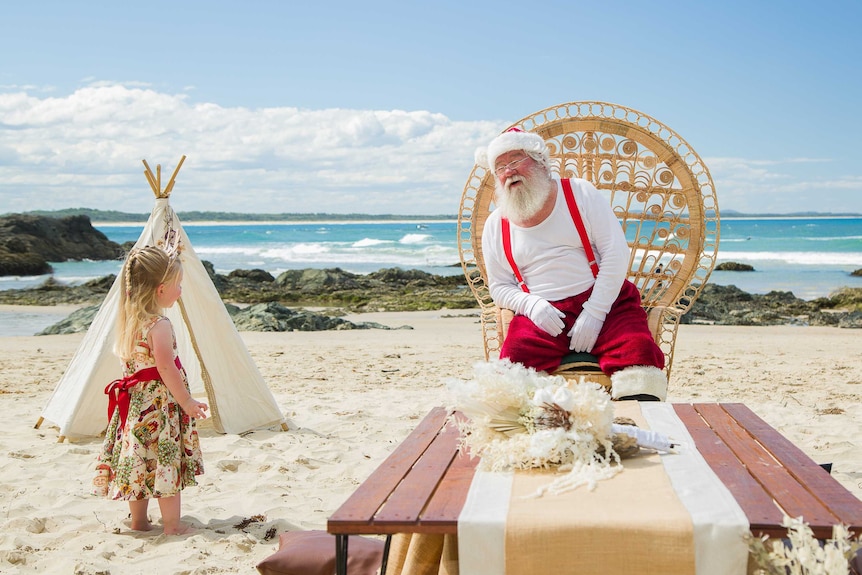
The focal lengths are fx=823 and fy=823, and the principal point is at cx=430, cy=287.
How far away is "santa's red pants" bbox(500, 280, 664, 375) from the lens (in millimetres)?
4266

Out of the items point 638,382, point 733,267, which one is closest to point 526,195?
point 638,382

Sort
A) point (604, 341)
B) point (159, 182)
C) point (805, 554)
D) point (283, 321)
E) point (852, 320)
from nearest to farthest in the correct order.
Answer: point (805, 554), point (604, 341), point (159, 182), point (283, 321), point (852, 320)

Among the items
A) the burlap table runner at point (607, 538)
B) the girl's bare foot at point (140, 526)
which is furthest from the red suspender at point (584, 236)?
the girl's bare foot at point (140, 526)

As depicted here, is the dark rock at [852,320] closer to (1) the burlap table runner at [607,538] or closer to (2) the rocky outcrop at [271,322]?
(2) the rocky outcrop at [271,322]

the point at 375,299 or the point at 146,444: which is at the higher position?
the point at 146,444

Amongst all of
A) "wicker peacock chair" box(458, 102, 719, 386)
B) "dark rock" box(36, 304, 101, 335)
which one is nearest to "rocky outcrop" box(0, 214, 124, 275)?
"dark rock" box(36, 304, 101, 335)

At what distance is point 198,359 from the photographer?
5.89 m

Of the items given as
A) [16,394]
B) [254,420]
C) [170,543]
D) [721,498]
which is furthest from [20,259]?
[721,498]

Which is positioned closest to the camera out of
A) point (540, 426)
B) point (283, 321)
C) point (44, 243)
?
point (540, 426)

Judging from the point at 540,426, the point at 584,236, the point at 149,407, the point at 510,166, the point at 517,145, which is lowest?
the point at 149,407

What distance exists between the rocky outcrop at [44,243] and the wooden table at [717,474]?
3083 cm

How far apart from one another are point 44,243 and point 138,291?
35.4 metres

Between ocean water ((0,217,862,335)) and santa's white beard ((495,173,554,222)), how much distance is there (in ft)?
40.9

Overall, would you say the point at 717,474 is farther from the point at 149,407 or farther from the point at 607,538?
the point at 149,407
